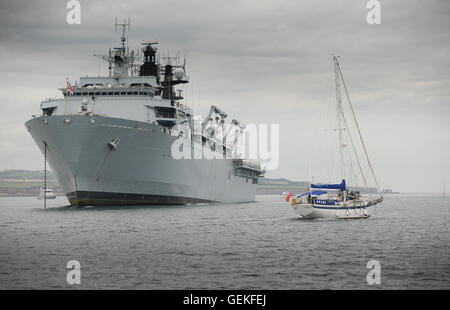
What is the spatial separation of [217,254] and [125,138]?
25.8 meters

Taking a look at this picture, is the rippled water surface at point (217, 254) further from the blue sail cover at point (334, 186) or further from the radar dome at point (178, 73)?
the radar dome at point (178, 73)

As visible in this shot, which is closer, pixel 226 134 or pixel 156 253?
pixel 156 253

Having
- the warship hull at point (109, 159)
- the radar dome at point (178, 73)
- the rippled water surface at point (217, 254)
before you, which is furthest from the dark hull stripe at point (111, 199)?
the radar dome at point (178, 73)

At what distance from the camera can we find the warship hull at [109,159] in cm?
4966

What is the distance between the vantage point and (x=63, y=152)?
50.6 meters

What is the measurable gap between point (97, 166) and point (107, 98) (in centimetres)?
1171

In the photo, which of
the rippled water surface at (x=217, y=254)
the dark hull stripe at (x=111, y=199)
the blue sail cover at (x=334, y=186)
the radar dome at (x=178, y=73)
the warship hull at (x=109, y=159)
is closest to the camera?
the rippled water surface at (x=217, y=254)

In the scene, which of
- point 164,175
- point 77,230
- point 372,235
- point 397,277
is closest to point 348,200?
point 372,235

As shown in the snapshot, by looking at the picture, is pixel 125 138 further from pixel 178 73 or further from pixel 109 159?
pixel 178 73

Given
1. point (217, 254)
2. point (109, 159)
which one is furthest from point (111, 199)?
point (217, 254)

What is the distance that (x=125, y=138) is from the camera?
168ft

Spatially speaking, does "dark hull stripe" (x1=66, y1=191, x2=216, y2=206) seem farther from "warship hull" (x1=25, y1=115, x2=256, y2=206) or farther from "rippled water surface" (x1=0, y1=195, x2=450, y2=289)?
"rippled water surface" (x1=0, y1=195, x2=450, y2=289)

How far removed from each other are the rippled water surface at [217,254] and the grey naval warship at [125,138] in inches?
325

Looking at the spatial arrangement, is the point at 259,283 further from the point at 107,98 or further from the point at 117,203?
the point at 107,98
